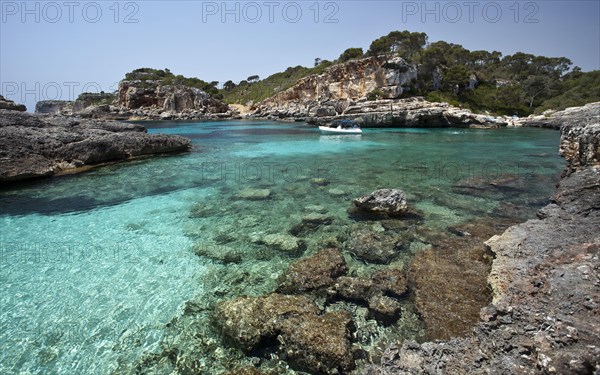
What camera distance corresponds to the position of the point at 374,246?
25.0ft

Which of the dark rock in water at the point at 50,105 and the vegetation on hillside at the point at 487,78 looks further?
the dark rock in water at the point at 50,105

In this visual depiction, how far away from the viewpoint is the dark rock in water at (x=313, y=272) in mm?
6098

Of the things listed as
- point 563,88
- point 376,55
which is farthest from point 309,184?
point 563,88

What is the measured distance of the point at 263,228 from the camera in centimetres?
905

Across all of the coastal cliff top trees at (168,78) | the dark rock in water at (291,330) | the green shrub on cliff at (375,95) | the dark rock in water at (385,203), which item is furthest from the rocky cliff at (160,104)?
the dark rock in water at (291,330)

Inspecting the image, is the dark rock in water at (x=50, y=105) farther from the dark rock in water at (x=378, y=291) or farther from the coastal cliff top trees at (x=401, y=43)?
the dark rock in water at (x=378, y=291)

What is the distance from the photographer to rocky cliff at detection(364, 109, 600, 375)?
2.98m

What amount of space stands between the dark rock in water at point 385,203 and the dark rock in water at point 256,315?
16.9 ft

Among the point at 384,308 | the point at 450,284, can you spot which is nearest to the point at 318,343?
the point at 384,308

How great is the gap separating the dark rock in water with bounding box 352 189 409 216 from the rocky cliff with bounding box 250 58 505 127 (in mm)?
43505

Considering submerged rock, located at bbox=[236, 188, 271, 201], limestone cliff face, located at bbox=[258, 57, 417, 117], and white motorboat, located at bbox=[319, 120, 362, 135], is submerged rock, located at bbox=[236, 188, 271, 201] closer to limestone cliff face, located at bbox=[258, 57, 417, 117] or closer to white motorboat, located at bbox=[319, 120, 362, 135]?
white motorboat, located at bbox=[319, 120, 362, 135]

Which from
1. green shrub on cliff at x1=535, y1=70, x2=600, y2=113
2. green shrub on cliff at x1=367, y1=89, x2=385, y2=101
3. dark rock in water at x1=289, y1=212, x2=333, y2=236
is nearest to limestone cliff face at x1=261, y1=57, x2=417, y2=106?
green shrub on cliff at x1=367, y1=89, x2=385, y2=101

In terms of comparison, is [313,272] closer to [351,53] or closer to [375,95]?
[375,95]

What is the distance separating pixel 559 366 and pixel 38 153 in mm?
21109
